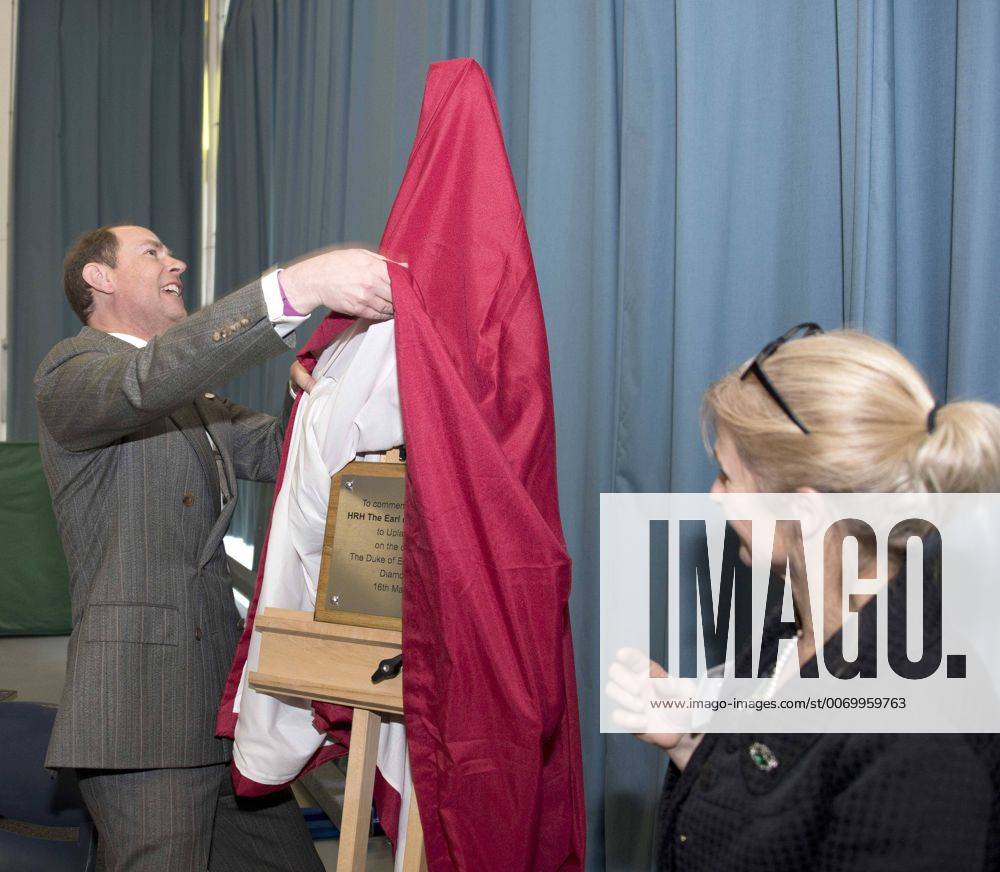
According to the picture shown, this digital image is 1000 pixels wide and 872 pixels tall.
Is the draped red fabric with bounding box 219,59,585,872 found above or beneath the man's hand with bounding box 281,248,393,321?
beneath

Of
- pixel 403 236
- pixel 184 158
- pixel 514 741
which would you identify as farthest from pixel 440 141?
pixel 184 158

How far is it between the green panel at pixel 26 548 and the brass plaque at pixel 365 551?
429 centimetres

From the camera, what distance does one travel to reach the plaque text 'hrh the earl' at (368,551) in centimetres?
141

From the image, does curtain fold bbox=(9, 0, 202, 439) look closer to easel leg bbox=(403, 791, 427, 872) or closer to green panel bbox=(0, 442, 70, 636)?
green panel bbox=(0, 442, 70, 636)

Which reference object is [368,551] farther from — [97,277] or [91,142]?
[91,142]

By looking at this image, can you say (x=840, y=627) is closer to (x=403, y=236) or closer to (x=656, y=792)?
(x=403, y=236)

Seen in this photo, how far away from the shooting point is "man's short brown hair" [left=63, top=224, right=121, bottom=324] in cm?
205

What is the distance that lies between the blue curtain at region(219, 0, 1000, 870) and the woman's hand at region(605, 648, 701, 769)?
1.78 ft

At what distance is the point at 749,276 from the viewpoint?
171 cm

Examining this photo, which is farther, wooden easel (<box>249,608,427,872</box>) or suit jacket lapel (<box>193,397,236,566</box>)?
suit jacket lapel (<box>193,397,236,566</box>)

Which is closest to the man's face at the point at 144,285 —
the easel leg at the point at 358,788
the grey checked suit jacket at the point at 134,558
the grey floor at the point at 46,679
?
the grey checked suit jacket at the point at 134,558

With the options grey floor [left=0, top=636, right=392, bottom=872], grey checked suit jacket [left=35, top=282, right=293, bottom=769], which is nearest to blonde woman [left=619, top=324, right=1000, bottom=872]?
grey checked suit jacket [left=35, top=282, right=293, bottom=769]

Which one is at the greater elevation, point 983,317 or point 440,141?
point 440,141

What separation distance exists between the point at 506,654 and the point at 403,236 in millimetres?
591
